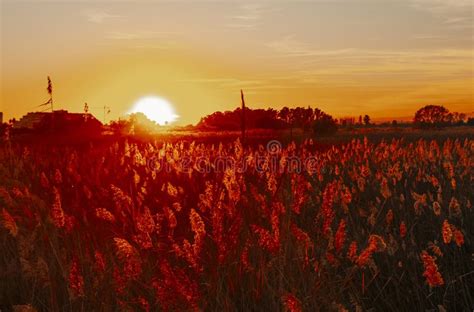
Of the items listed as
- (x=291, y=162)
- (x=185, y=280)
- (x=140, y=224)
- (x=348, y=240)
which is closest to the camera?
(x=185, y=280)

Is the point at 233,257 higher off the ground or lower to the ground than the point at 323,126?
lower

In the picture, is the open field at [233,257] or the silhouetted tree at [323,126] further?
the silhouetted tree at [323,126]

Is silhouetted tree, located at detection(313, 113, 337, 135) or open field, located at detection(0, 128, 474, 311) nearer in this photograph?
open field, located at detection(0, 128, 474, 311)

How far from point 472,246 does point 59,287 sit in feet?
11.5

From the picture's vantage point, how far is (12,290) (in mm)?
4566

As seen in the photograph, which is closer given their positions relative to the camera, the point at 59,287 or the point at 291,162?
the point at 59,287

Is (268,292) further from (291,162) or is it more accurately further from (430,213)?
(291,162)

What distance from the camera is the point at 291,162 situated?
803 centimetres

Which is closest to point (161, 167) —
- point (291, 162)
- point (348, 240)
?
point (291, 162)

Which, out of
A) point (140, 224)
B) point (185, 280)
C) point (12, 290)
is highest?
point (140, 224)

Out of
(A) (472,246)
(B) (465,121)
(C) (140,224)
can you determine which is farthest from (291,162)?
(B) (465,121)

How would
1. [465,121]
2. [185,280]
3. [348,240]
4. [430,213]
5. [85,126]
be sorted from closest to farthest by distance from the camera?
[185,280]
[348,240]
[430,213]
[85,126]
[465,121]

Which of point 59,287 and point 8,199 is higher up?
point 8,199

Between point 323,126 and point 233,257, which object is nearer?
point 233,257
